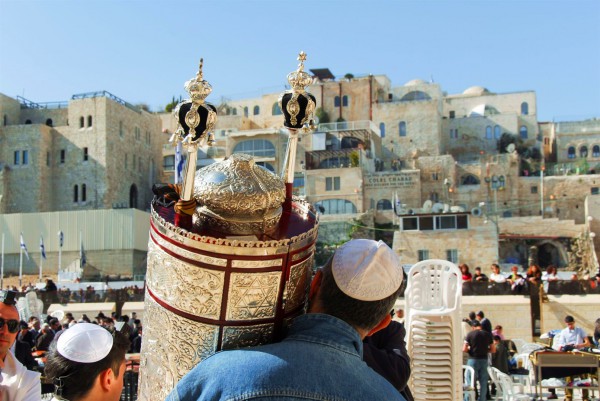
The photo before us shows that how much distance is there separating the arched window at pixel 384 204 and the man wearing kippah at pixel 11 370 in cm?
4721

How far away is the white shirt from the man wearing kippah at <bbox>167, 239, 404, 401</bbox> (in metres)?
1.77

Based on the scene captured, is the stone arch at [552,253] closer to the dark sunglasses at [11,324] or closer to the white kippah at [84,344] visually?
the dark sunglasses at [11,324]

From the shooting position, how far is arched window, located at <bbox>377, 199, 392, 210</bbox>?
50.7m

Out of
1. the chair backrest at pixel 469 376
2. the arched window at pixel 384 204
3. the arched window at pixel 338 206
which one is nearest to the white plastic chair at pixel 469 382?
the chair backrest at pixel 469 376

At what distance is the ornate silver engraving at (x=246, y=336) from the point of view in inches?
87.8

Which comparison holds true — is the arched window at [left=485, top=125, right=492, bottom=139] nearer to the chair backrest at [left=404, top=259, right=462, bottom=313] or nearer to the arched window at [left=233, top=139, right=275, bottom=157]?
the arched window at [left=233, top=139, right=275, bottom=157]

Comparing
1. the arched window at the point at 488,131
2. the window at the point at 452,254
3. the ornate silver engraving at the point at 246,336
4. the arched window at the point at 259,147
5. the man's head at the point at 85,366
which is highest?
the arched window at the point at 488,131

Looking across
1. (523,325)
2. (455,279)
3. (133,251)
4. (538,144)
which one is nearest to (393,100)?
(538,144)

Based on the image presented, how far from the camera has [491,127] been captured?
63625mm

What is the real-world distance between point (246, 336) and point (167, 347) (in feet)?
0.80

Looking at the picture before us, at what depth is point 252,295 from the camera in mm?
2230

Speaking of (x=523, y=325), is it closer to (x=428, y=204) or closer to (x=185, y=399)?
(x=185, y=399)

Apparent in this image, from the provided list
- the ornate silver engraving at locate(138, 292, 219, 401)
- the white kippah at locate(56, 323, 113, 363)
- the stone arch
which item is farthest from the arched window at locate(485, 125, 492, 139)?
the ornate silver engraving at locate(138, 292, 219, 401)

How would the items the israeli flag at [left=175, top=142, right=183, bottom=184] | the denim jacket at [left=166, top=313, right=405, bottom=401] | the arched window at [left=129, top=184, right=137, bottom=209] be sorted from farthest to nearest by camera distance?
the arched window at [left=129, top=184, right=137, bottom=209]
the israeli flag at [left=175, top=142, right=183, bottom=184]
the denim jacket at [left=166, top=313, right=405, bottom=401]
